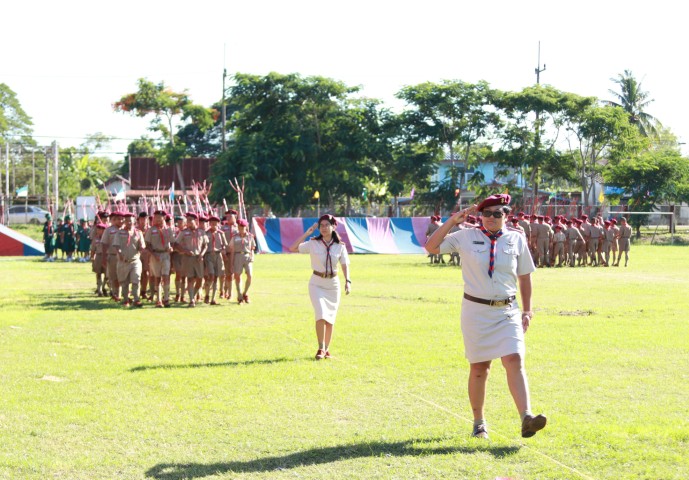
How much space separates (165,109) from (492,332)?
57.2 m

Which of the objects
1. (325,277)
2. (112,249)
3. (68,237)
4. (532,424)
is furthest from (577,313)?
(68,237)

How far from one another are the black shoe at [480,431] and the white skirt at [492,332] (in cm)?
55

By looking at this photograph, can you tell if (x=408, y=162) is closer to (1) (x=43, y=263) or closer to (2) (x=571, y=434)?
(1) (x=43, y=263)

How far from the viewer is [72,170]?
8638 centimetres

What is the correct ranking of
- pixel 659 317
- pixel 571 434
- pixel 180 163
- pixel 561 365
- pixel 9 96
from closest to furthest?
pixel 571 434 → pixel 561 365 → pixel 659 317 → pixel 180 163 → pixel 9 96

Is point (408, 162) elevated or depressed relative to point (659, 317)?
elevated

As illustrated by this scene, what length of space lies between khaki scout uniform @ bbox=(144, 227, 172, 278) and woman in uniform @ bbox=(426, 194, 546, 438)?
12768 millimetres

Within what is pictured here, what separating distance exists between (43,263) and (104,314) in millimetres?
21368

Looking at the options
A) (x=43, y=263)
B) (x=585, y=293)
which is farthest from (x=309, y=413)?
(x=43, y=263)

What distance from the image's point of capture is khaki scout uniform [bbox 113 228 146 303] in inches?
769

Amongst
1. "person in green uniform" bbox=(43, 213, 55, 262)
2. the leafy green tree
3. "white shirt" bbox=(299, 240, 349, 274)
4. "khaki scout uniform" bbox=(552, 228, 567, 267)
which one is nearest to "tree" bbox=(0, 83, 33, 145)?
the leafy green tree

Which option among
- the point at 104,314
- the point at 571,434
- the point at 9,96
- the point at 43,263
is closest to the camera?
the point at 571,434

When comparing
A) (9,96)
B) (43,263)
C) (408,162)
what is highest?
(9,96)

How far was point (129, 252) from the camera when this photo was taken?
19562mm
